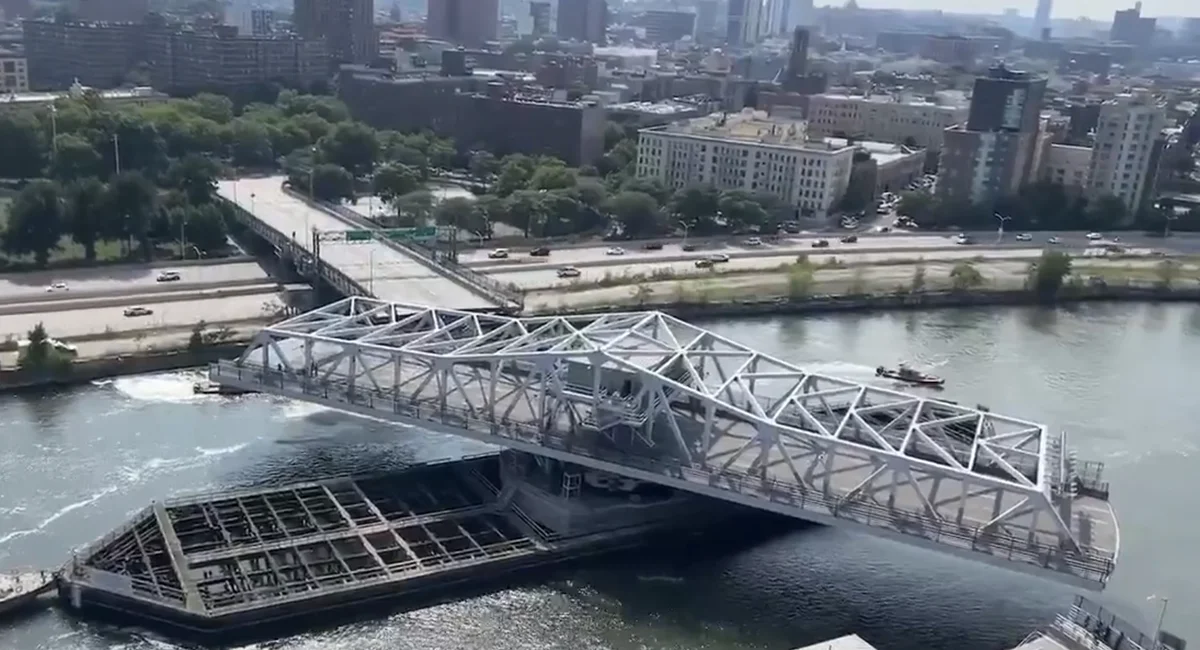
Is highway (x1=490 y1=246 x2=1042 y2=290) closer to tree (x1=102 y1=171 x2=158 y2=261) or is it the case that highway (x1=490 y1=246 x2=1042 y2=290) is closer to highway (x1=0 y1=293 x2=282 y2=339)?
highway (x1=0 y1=293 x2=282 y2=339)

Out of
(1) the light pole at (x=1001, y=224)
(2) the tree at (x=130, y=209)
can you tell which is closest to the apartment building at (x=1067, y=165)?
(1) the light pole at (x=1001, y=224)

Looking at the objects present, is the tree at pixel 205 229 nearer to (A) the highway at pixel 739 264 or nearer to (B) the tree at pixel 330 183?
(B) the tree at pixel 330 183

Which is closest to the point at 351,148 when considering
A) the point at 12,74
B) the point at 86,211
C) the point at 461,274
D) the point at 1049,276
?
the point at 86,211

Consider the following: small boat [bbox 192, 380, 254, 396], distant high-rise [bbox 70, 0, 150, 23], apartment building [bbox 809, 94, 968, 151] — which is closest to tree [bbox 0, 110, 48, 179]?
small boat [bbox 192, 380, 254, 396]

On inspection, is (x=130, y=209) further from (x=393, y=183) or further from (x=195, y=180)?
(x=393, y=183)

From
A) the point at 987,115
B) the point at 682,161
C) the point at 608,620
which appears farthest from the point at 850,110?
the point at 608,620
